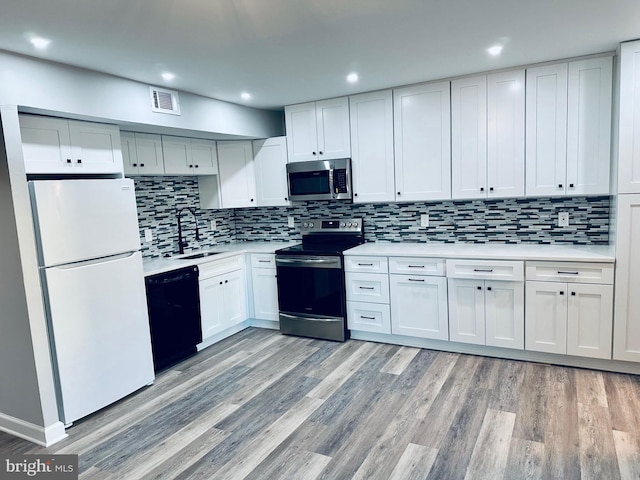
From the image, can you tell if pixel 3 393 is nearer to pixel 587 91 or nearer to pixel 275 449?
pixel 275 449

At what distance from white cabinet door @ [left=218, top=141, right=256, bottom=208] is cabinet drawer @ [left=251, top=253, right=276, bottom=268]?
2.04ft

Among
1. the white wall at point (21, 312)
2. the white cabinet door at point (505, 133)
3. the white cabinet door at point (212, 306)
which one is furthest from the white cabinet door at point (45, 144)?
the white cabinet door at point (505, 133)

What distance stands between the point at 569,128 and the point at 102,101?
3.45m

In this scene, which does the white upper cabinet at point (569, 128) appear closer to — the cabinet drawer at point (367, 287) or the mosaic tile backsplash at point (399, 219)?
the mosaic tile backsplash at point (399, 219)

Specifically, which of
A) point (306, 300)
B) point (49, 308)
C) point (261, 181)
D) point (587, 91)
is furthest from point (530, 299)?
point (49, 308)

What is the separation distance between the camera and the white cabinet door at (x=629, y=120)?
2.86 m

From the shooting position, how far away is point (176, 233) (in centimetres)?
445

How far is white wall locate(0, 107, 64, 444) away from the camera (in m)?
2.48

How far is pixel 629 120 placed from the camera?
291 centimetres

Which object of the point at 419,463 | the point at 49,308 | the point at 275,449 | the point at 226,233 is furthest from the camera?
the point at 226,233

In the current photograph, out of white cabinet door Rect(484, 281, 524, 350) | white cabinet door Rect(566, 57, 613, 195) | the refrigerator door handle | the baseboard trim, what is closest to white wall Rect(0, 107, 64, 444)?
the baseboard trim

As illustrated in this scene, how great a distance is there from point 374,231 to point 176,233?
6.79 ft

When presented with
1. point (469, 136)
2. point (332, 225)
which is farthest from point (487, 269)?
point (332, 225)

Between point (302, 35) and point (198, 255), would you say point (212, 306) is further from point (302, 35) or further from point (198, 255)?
point (302, 35)
